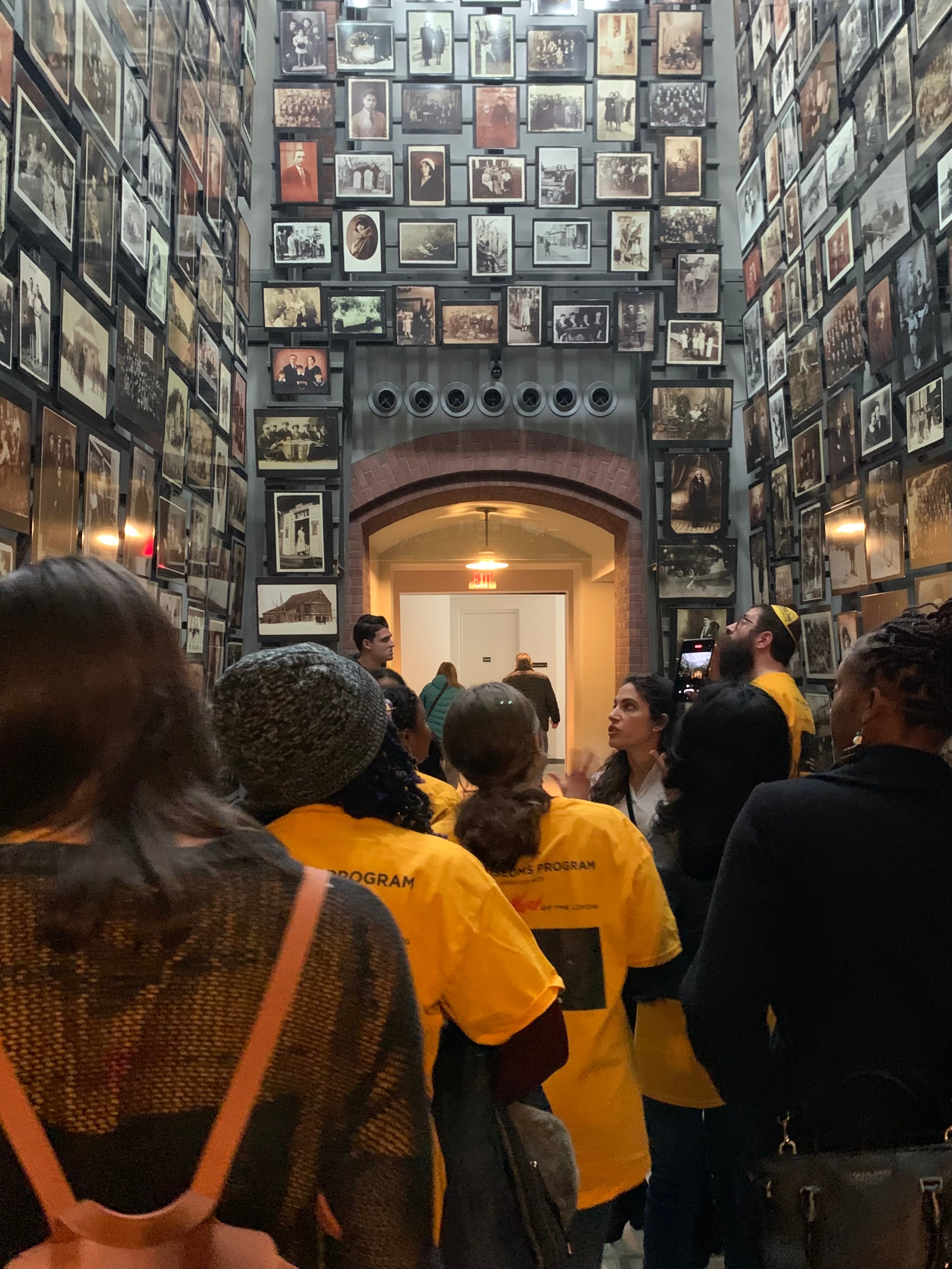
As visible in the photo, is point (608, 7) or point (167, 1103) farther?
point (608, 7)

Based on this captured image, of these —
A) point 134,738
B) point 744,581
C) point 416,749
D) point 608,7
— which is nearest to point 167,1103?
point 134,738

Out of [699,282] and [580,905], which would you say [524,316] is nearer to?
[699,282]

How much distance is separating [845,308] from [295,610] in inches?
173

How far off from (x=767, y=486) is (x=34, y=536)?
5434 mm

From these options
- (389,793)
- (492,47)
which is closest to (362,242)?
(492,47)

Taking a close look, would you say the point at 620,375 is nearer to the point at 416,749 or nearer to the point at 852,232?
the point at 852,232

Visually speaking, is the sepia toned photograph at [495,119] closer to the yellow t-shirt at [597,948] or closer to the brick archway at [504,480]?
the brick archway at [504,480]

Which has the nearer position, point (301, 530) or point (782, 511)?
point (782, 511)

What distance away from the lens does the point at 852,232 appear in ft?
18.9

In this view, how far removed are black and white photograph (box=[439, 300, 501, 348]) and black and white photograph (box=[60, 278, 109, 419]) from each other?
4252 millimetres

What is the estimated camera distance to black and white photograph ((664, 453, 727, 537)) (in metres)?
8.29

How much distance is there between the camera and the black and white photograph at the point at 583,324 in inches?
329

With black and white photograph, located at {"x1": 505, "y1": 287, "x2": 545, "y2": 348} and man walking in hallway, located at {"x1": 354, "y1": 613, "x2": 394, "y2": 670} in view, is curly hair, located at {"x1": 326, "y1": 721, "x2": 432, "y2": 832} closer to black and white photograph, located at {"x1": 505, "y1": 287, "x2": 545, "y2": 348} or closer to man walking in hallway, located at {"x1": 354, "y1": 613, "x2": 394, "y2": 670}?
man walking in hallway, located at {"x1": 354, "y1": 613, "x2": 394, "y2": 670}

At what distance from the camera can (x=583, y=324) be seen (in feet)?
27.5
